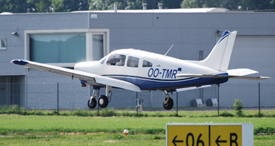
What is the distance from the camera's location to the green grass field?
23938 mm

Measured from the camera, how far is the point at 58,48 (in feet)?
139

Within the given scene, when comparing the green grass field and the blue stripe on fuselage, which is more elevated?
the blue stripe on fuselage

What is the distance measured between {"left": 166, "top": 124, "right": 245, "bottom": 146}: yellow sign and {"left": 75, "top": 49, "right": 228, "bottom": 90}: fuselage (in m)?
6.23

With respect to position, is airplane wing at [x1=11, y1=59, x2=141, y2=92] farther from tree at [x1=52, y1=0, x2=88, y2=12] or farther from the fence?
tree at [x1=52, y1=0, x2=88, y2=12]

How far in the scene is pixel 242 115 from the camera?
33.6m

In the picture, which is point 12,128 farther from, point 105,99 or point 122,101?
point 122,101

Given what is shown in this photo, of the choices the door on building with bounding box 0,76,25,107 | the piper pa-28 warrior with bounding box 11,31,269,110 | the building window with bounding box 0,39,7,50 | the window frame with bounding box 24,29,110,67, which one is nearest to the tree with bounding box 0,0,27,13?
the door on building with bounding box 0,76,25,107

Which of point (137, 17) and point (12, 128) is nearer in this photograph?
point (12, 128)

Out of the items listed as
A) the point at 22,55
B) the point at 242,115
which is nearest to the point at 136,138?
the point at 242,115

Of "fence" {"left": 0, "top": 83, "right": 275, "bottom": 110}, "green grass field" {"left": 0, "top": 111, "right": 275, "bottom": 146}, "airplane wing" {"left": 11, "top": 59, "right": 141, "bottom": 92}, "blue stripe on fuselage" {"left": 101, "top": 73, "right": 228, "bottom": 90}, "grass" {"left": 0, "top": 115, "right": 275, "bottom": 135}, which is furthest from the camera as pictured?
"fence" {"left": 0, "top": 83, "right": 275, "bottom": 110}

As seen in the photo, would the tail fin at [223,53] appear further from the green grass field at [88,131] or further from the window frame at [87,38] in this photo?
the window frame at [87,38]

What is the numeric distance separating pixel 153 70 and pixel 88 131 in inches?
352

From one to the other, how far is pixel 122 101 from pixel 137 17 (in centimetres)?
734

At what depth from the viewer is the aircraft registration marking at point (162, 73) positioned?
62.1ft
